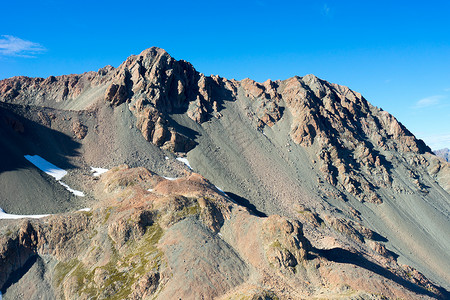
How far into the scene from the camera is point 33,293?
49.5m

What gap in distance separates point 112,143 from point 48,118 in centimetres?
2264

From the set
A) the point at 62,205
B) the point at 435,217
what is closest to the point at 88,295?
the point at 62,205

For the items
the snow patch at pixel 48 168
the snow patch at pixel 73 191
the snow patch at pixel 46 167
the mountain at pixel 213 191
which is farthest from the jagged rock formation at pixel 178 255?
the snow patch at pixel 46 167

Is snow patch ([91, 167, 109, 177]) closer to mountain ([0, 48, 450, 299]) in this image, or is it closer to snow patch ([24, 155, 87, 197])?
mountain ([0, 48, 450, 299])

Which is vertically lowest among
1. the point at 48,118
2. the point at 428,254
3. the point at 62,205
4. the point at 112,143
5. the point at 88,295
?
the point at 428,254

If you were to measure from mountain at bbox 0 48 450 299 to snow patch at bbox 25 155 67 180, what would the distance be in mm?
2468

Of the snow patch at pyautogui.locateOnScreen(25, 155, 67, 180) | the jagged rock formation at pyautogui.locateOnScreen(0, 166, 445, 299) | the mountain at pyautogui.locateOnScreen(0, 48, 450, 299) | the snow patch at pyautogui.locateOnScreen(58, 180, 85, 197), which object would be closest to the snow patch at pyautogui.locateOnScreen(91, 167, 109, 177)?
the mountain at pyautogui.locateOnScreen(0, 48, 450, 299)

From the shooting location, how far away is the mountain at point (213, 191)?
48.3 meters

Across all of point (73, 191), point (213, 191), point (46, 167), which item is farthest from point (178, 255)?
point (46, 167)

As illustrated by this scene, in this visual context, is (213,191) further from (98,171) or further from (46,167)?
(46,167)

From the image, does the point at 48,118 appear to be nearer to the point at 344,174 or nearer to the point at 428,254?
the point at 344,174

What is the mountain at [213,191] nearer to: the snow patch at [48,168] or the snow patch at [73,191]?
the snow patch at [73,191]

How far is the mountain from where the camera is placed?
48269mm

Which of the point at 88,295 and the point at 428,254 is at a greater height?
the point at 88,295
